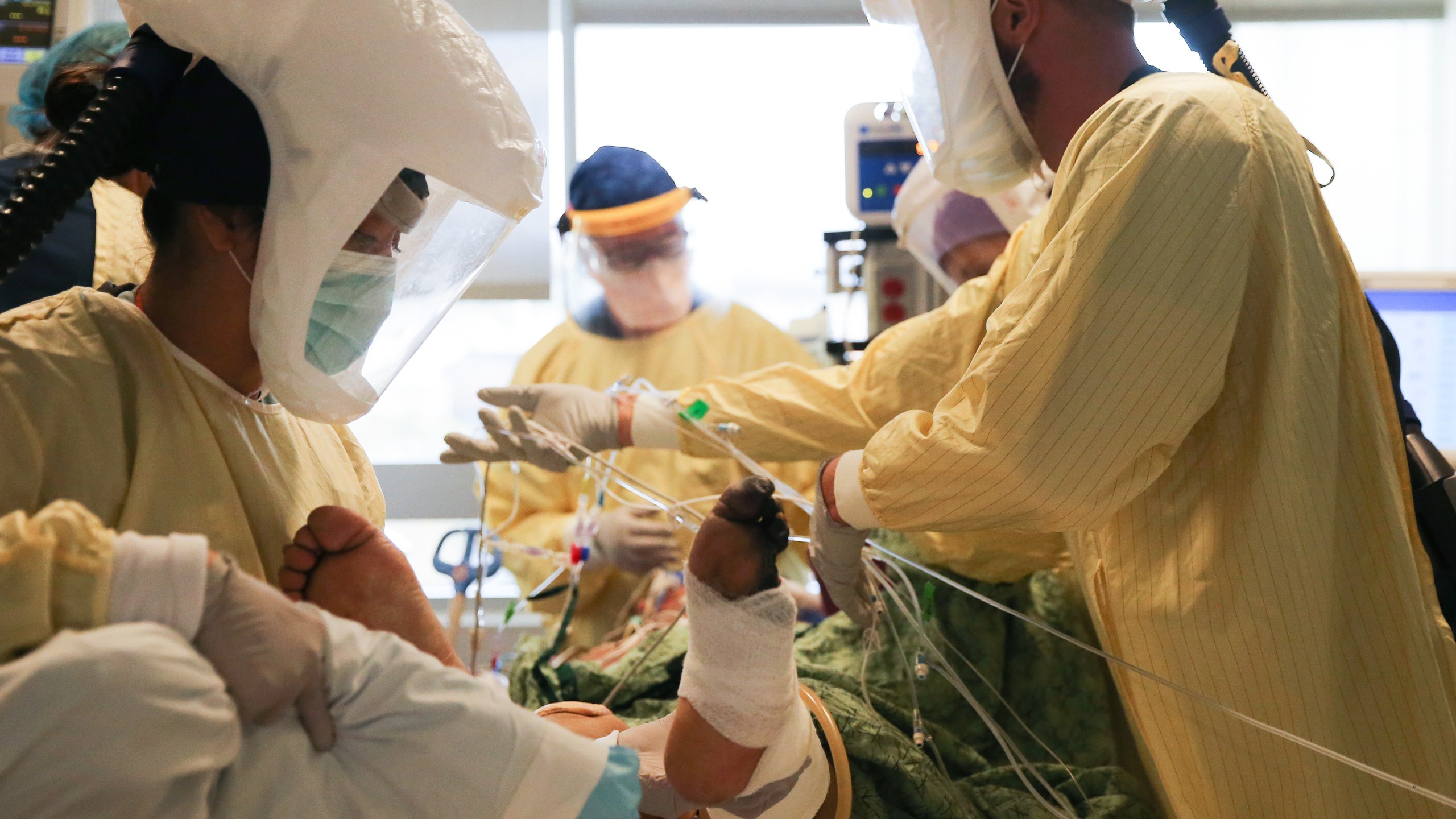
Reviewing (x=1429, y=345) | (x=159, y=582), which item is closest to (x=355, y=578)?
(x=159, y=582)

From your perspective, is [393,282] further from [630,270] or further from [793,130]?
[793,130]

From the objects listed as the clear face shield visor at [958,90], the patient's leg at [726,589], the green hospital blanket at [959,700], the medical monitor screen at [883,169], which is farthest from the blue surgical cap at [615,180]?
the patient's leg at [726,589]

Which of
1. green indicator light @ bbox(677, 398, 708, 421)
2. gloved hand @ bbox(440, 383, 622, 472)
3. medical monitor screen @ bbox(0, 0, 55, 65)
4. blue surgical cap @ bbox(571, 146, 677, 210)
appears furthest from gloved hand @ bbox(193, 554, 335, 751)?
blue surgical cap @ bbox(571, 146, 677, 210)

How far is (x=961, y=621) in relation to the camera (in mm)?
1602

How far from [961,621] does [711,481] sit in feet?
3.57

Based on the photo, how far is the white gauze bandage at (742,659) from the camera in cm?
98

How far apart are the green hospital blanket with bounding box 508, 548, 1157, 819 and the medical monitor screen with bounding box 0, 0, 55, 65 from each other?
1.54m

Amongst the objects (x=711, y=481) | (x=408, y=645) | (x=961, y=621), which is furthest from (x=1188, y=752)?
(x=711, y=481)

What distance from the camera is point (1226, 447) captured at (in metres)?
1.21

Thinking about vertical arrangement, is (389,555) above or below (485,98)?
below

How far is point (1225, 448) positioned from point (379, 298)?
95cm

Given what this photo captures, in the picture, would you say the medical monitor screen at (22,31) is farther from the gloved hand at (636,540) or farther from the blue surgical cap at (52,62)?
the gloved hand at (636,540)

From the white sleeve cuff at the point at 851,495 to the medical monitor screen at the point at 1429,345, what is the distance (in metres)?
2.05

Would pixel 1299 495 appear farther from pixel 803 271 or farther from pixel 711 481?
pixel 803 271
